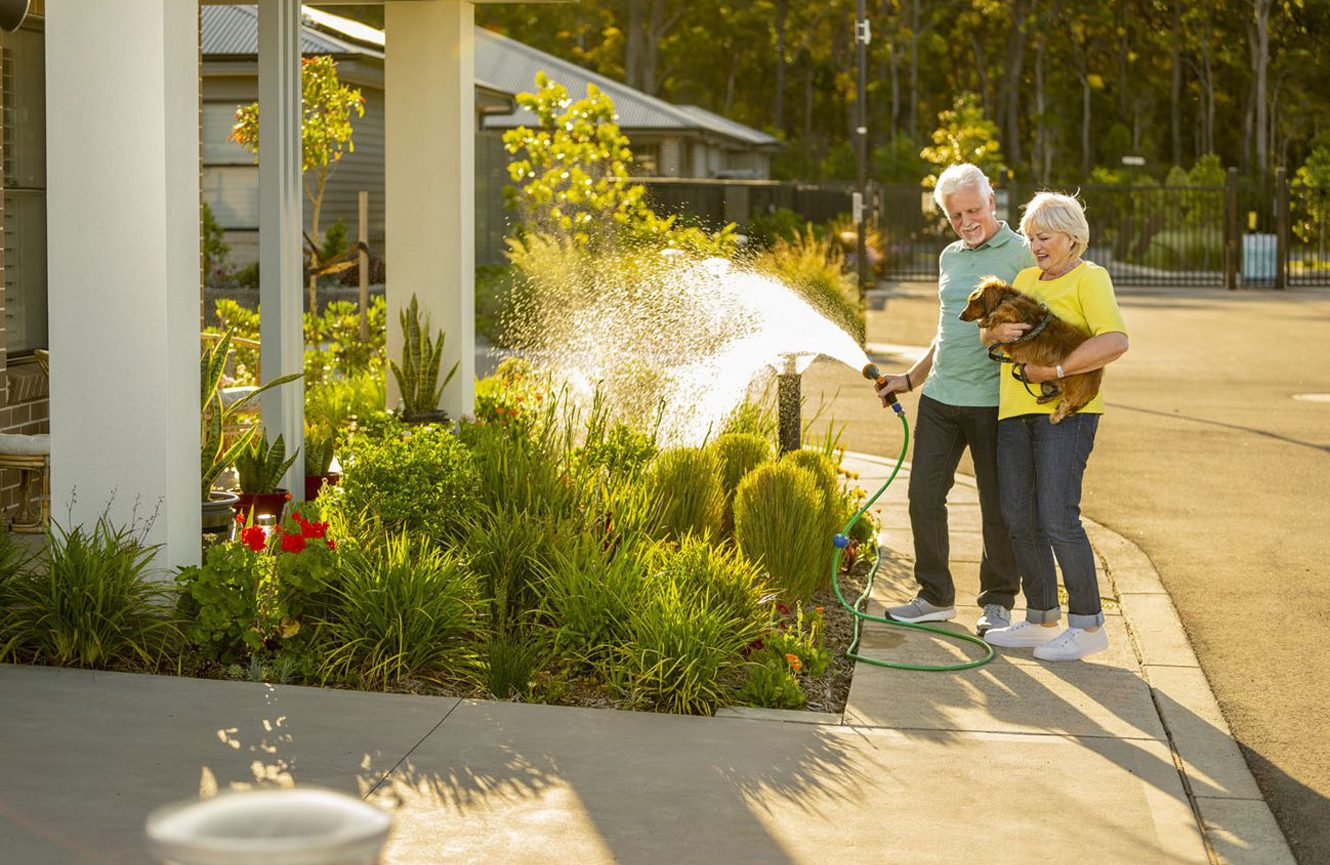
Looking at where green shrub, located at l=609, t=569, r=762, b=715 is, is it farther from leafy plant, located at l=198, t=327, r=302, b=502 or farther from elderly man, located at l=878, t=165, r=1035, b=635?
leafy plant, located at l=198, t=327, r=302, b=502

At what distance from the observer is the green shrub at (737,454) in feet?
29.9

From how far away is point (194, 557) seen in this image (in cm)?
698

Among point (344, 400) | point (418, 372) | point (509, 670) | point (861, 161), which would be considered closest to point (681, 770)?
point (509, 670)

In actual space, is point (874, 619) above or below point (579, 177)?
below

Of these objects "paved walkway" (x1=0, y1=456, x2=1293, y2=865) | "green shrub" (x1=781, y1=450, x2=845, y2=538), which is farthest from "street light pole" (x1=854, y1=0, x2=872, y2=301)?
"paved walkway" (x1=0, y1=456, x2=1293, y2=865)

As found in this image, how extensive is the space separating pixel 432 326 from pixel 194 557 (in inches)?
167

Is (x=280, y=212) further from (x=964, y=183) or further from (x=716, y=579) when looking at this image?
(x=964, y=183)

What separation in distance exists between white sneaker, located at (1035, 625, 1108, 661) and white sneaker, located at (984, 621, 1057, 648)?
0.19 meters

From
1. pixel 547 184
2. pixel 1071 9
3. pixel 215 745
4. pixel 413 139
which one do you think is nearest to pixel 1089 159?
pixel 1071 9

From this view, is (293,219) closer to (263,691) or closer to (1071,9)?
(263,691)

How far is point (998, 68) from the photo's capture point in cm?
8906

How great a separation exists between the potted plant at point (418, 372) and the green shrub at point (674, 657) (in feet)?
14.4

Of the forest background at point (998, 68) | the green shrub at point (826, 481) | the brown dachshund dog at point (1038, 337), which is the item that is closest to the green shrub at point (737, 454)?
the green shrub at point (826, 481)

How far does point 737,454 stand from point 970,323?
2.23 meters
